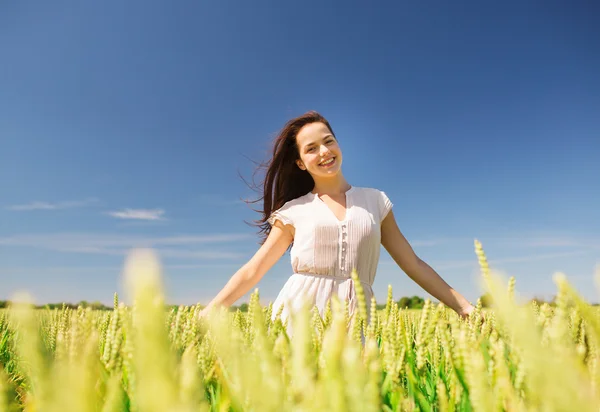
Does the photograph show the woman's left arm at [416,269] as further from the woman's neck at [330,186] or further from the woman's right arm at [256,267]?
the woman's right arm at [256,267]

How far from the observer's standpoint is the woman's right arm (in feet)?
13.8

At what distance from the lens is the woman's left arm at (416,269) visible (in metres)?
4.09

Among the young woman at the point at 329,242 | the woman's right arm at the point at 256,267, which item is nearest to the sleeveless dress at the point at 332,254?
the young woman at the point at 329,242

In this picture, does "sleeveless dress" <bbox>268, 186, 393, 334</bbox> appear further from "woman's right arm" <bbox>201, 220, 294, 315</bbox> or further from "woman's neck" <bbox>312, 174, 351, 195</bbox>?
"woman's neck" <bbox>312, 174, 351, 195</bbox>

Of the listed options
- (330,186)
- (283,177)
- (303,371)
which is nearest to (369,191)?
(330,186)

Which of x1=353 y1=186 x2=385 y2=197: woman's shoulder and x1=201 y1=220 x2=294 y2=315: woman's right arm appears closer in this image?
x1=201 y1=220 x2=294 y2=315: woman's right arm

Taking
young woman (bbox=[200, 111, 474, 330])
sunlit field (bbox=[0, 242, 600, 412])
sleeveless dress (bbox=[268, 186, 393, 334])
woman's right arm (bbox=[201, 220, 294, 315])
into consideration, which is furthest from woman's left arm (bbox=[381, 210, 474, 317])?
sunlit field (bbox=[0, 242, 600, 412])

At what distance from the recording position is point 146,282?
16.0 inches

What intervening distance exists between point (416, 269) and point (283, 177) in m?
2.45

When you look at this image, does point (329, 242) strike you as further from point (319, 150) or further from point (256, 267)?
point (319, 150)

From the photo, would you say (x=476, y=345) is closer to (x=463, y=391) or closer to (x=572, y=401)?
(x=463, y=391)

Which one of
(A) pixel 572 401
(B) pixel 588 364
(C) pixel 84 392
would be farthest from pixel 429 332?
(C) pixel 84 392

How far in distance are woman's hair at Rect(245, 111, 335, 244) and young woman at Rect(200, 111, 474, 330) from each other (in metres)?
0.61

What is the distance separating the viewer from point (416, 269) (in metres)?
4.60
